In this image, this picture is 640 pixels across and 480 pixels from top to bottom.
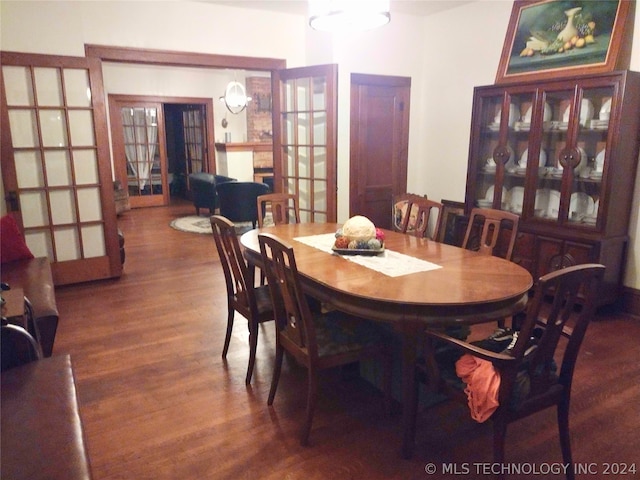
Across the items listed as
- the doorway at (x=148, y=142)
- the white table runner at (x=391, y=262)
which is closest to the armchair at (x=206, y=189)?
the doorway at (x=148, y=142)

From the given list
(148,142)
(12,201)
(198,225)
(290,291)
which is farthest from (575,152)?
(148,142)

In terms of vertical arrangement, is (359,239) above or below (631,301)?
above

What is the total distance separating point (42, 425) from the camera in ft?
4.91

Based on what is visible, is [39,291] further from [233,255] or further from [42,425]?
[42,425]

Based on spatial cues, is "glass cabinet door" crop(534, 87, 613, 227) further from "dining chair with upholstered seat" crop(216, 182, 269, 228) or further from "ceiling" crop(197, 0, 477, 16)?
"dining chair with upholstered seat" crop(216, 182, 269, 228)

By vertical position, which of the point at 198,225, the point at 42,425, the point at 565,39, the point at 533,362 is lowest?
the point at 198,225

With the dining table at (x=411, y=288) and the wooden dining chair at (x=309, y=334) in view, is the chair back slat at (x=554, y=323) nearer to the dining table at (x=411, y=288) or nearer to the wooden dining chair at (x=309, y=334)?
the dining table at (x=411, y=288)

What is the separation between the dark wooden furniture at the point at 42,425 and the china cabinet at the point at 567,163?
3.39 meters

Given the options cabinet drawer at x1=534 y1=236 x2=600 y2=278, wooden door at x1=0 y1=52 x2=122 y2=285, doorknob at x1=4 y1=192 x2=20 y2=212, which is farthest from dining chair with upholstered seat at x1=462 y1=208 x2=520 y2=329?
doorknob at x1=4 y1=192 x2=20 y2=212

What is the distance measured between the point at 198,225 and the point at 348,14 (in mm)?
5264

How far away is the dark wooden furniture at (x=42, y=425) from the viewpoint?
131 centimetres

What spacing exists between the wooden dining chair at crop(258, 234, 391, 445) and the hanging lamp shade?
1302 mm

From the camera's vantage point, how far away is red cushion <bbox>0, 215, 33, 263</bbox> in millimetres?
3287

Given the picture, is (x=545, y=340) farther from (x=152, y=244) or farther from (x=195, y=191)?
(x=195, y=191)
